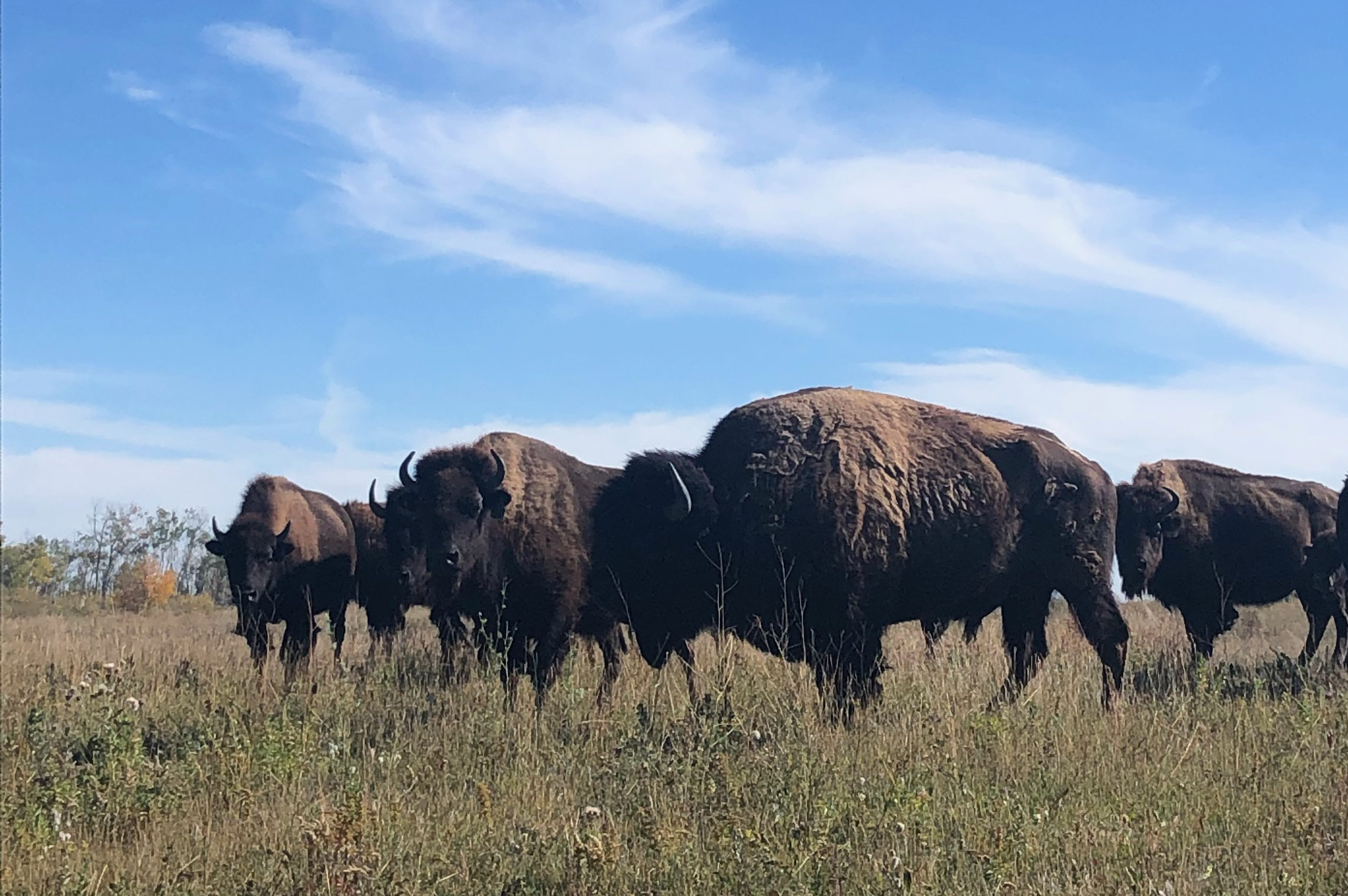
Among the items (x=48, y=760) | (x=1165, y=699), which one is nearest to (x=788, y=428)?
(x=1165, y=699)

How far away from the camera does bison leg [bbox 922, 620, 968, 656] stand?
9320mm

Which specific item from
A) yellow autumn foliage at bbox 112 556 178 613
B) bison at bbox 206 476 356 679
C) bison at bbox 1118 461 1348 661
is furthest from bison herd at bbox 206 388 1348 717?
yellow autumn foliage at bbox 112 556 178 613

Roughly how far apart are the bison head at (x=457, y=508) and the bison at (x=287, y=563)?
2.71 m

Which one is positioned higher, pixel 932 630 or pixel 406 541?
pixel 406 541

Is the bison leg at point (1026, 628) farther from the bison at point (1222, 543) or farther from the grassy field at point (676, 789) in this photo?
the bison at point (1222, 543)

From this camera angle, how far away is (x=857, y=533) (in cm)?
785

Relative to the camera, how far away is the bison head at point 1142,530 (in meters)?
13.8

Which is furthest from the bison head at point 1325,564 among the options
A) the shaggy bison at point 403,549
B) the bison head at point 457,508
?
the shaggy bison at point 403,549

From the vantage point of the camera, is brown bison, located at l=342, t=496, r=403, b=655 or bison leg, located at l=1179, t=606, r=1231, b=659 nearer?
bison leg, located at l=1179, t=606, r=1231, b=659

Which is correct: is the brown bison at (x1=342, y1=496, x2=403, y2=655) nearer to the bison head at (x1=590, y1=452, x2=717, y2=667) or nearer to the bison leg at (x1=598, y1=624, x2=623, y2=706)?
the bison leg at (x1=598, y1=624, x2=623, y2=706)

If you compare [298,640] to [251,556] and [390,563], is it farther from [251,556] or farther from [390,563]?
[390,563]


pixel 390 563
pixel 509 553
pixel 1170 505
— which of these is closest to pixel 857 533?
pixel 509 553

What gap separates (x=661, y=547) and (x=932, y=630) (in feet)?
8.91

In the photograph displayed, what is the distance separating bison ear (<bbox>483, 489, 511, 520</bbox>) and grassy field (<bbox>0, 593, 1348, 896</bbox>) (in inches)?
82.0
